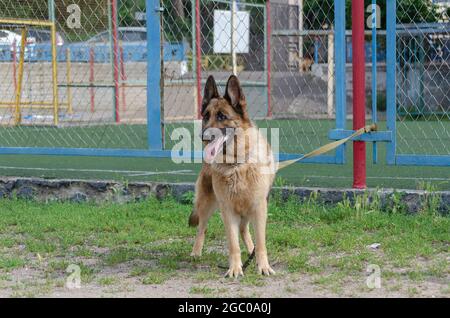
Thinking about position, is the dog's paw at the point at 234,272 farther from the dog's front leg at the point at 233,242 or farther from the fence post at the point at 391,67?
the fence post at the point at 391,67

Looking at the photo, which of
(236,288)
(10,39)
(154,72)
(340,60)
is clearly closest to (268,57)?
(10,39)

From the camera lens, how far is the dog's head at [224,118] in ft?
16.0

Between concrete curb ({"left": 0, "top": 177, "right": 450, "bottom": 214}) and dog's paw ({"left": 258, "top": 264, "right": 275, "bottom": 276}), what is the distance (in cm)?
174

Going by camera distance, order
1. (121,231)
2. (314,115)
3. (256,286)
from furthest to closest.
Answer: (314,115) < (121,231) < (256,286)

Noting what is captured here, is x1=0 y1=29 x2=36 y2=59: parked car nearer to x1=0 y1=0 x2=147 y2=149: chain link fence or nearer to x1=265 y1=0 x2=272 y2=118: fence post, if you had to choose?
x1=0 y1=0 x2=147 y2=149: chain link fence

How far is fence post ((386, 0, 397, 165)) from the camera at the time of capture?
6.19 metres

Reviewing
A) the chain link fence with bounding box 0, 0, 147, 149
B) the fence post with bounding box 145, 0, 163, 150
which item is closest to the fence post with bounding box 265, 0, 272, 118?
the chain link fence with bounding box 0, 0, 147, 149

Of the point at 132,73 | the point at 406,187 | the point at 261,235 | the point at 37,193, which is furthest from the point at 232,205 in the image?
the point at 132,73

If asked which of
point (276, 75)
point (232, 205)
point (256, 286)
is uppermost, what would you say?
point (276, 75)

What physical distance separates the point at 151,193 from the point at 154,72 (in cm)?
112

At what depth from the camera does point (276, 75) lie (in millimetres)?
17000

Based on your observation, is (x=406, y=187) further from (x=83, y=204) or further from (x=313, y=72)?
(x=313, y=72)

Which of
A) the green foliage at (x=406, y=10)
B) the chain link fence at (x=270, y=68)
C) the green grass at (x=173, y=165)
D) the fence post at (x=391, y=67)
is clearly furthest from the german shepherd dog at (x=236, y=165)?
the chain link fence at (x=270, y=68)
